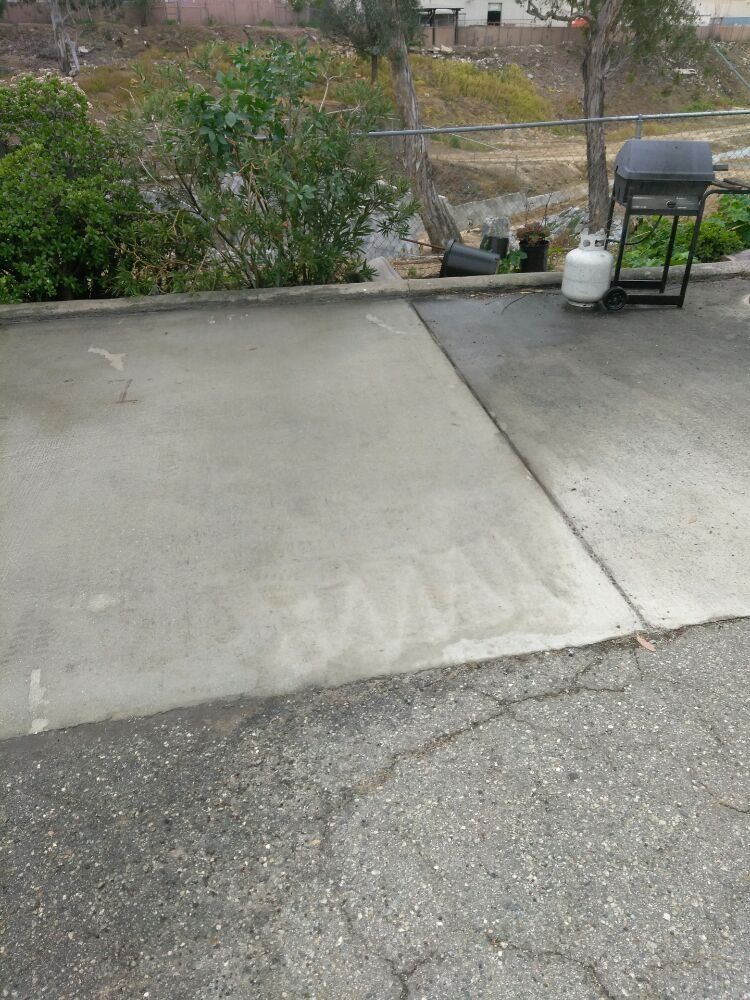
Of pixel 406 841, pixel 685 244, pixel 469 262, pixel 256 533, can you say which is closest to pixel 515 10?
pixel 685 244

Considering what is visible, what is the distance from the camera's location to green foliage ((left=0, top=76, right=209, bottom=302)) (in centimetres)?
543

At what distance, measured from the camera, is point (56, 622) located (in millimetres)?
2840

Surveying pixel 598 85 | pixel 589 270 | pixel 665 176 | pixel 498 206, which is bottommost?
pixel 498 206

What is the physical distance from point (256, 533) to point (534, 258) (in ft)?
20.5

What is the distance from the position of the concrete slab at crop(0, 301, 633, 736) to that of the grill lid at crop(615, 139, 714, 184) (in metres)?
1.83

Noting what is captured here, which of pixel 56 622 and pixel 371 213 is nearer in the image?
pixel 56 622

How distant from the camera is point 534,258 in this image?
8359mm

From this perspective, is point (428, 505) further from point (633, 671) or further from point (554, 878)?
point (554, 878)

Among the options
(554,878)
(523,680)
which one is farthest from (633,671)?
(554,878)

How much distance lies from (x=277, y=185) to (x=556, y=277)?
239 cm

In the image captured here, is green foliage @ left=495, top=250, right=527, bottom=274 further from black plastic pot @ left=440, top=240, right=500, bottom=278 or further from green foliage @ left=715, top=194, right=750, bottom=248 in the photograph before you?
green foliage @ left=715, top=194, right=750, bottom=248

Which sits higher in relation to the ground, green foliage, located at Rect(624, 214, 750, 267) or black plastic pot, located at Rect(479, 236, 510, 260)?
→ green foliage, located at Rect(624, 214, 750, 267)

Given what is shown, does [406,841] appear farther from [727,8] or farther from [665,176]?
[727,8]

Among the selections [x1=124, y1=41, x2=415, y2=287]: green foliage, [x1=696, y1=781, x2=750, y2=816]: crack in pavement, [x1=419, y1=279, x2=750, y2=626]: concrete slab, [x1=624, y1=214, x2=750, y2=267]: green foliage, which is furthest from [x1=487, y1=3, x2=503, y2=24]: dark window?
[x1=696, y1=781, x2=750, y2=816]: crack in pavement
